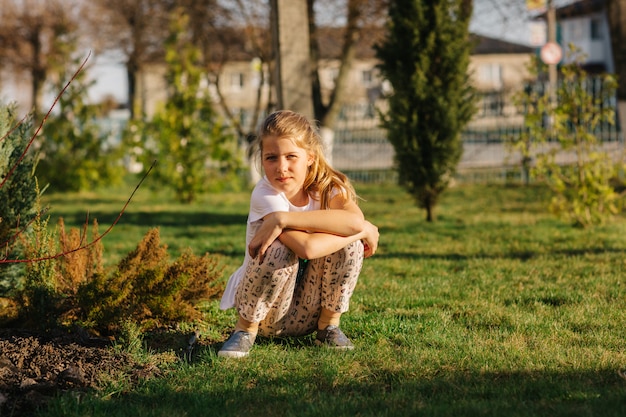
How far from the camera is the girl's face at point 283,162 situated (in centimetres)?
392

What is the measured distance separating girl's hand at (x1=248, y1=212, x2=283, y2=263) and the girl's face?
23 centimetres

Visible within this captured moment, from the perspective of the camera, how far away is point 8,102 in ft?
15.8

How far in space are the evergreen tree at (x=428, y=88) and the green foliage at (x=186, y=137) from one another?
400 cm

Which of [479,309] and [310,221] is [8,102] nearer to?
[310,221]

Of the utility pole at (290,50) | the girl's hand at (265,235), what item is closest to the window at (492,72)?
the utility pole at (290,50)

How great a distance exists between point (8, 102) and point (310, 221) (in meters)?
2.25

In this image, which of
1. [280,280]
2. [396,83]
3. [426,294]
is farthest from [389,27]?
[280,280]

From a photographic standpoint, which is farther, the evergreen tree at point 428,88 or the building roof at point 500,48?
the building roof at point 500,48

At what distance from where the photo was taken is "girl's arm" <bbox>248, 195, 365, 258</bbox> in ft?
12.3

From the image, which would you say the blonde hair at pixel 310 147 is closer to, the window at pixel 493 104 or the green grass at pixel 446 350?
the green grass at pixel 446 350

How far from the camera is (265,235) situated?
3740mm

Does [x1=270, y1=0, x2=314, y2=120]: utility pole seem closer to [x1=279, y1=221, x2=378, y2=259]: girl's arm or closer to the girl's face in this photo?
the girl's face

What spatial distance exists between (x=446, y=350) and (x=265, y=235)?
42.8 inches

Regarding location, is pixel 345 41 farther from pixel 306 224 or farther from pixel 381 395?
pixel 381 395
